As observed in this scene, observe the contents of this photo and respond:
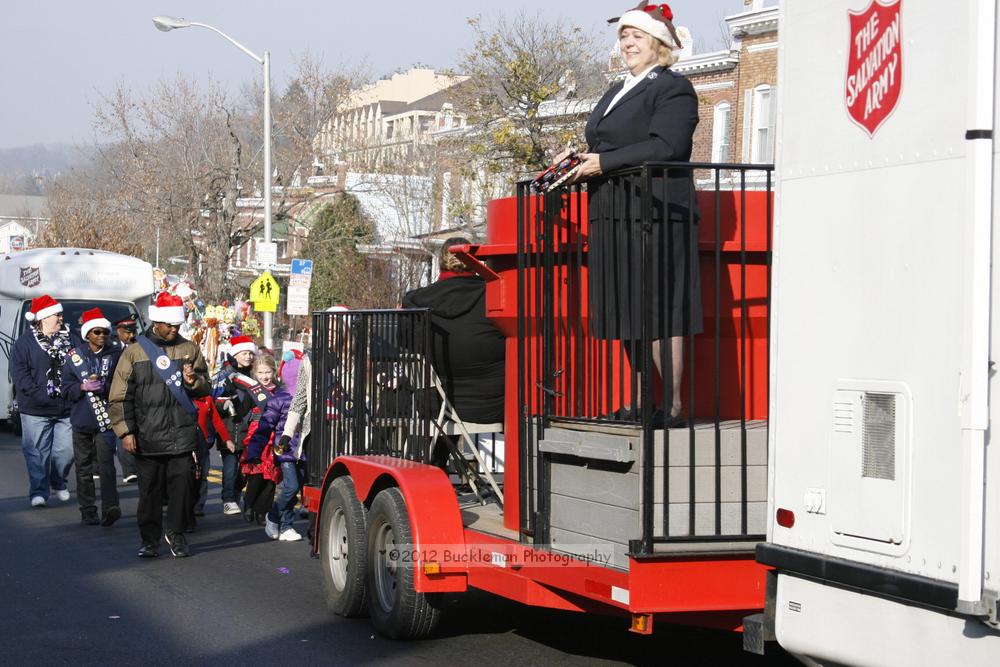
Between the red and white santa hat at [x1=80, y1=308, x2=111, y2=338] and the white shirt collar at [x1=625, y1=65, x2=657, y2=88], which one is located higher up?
the white shirt collar at [x1=625, y1=65, x2=657, y2=88]

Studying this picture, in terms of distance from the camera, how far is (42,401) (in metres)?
13.3

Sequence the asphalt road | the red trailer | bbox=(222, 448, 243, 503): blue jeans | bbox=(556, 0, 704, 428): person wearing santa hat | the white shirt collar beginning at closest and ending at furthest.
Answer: the red trailer
bbox=(556, 0, 704, 428): person wearing santa hat
the white shirt collar
the asphalt road
bbox=(222, 448, 243, 503): blue jeans

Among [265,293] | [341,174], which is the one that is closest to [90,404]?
[265,293]

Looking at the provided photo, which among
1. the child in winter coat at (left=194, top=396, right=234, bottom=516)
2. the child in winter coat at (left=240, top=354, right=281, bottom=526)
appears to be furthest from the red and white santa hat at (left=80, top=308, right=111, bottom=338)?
the child in winter coat at (left=240, top=354, right=281, bottom=526)

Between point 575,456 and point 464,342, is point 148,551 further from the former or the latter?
point 575,456

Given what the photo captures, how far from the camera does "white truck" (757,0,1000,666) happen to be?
3.96 metres

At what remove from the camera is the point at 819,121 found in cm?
473

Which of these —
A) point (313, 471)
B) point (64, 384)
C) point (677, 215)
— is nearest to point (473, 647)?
point (313, 471)

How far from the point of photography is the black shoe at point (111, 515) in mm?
11789

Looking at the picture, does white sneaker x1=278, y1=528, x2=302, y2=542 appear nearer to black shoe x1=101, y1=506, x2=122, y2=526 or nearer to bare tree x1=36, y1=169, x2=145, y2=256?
black shoe x1=101, y1=506, x2=122, y2=526

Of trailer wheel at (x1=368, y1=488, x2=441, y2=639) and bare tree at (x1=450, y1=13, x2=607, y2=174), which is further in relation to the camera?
bare tree at (x1=450, y1=13, x2=607, y2=174)

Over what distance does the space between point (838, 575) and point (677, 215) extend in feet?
6.27

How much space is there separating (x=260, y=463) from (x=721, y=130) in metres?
26.5

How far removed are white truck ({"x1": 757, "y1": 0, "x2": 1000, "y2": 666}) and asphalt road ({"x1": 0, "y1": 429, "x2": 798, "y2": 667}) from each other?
2670 mm
